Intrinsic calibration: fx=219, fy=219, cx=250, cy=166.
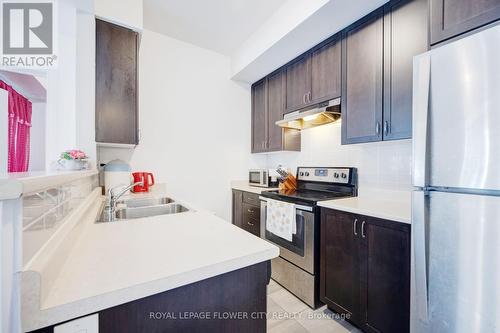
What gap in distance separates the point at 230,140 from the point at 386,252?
7.93ft

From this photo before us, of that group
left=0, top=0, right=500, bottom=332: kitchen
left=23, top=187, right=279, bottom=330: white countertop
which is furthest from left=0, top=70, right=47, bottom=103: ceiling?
left=23, top=187, right=279, bottom=330: white countertop

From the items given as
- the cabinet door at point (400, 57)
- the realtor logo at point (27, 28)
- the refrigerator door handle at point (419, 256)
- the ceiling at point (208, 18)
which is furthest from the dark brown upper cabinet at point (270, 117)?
the realtor logo at point (27, 28)

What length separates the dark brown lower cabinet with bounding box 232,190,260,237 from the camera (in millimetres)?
2691

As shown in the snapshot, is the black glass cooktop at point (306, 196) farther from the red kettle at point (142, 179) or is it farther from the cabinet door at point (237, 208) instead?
the red kettle at point (142, 179)

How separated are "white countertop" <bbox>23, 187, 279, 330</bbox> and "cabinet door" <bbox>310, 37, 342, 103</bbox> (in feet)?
5.67

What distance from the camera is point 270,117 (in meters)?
3.02

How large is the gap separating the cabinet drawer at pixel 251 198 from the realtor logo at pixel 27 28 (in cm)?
226

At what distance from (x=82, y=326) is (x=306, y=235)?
66.6 inches

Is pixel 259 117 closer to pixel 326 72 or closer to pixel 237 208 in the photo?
pixel 326 72

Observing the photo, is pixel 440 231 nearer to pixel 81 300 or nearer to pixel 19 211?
pixel 81 300

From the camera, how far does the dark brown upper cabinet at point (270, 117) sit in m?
2.82

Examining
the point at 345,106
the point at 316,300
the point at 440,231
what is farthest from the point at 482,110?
the point at 316,300

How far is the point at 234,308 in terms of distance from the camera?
766 mm

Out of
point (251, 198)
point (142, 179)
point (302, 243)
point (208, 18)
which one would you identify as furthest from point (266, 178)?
point (208, 18)
